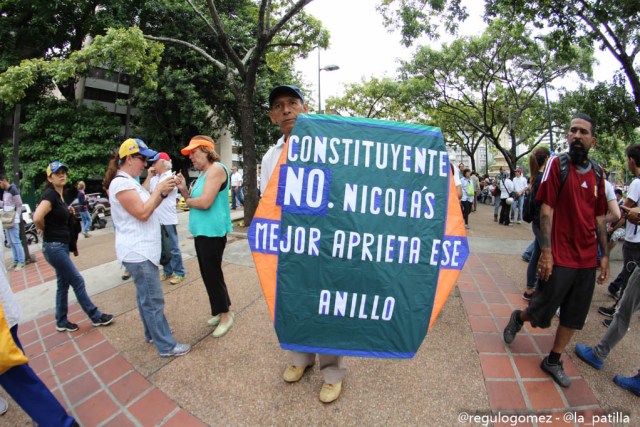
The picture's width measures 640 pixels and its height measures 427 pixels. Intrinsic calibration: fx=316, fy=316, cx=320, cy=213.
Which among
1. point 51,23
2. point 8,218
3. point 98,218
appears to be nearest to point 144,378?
point 8,218

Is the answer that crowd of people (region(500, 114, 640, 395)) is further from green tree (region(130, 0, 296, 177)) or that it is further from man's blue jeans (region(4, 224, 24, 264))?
green tree (region(130, 0, 296, 177))

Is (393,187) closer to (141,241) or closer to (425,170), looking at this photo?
(425,170)

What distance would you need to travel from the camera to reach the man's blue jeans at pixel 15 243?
611cm

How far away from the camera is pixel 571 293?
2.33m

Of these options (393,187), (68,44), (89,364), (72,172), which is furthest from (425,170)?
(68,44)

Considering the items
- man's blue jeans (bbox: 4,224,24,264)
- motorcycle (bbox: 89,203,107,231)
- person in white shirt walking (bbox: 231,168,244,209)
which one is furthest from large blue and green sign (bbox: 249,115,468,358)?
person in white shirt walking (bbox: 231,168,244,209)

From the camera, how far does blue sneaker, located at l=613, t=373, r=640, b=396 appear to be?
7.14 feet

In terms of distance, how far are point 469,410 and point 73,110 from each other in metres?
19.3

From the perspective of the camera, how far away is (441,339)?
2.87m

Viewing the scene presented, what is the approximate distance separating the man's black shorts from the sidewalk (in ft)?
1.49

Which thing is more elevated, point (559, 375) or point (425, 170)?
point (425, 170)

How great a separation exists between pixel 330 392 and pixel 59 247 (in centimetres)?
299

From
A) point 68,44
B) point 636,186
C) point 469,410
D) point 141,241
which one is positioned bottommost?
point 469,410

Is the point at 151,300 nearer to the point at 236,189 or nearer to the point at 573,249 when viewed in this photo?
the point at 573,249
